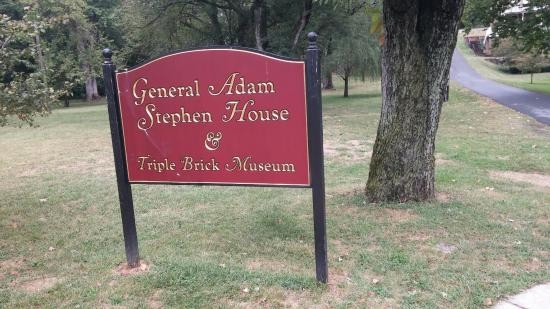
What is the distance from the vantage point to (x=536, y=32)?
1956 cm

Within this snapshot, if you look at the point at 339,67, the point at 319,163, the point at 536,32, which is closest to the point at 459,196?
the point at 319,163

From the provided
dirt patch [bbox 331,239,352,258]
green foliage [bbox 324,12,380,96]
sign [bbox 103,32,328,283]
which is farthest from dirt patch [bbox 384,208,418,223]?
green foliage [bbox 324,12,380,96]

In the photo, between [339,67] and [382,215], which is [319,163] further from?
[339,67]

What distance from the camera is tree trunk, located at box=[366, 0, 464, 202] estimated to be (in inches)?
190

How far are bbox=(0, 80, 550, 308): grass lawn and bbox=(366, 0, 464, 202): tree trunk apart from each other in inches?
10.6

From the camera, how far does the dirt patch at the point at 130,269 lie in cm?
389

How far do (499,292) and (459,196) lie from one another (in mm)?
2474

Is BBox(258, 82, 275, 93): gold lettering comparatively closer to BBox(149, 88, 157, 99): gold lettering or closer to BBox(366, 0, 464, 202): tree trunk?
BBox(149, 88, 157, 99): gold lettering

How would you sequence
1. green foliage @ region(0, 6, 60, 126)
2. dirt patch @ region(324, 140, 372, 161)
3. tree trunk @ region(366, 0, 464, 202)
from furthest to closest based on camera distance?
1. dirt patch @ region(324, 140, 372, 161)
2. green foliage @ region(0, 6, 60, 126)
3. tree trunk @ region(366, 0, 464, 202)

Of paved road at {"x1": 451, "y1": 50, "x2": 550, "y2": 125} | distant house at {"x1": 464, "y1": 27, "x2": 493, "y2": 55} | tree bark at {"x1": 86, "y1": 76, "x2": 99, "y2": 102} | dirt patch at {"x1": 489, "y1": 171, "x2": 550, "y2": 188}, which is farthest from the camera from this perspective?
distant house at {"x1": 464, "y1": 27, "x2": 493, "y2": 55}

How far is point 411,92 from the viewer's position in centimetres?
505

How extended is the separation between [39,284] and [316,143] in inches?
95.7

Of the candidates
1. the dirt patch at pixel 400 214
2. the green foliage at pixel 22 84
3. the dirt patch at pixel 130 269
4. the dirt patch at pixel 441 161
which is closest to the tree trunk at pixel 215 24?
the dirt patch at pixel 441 161

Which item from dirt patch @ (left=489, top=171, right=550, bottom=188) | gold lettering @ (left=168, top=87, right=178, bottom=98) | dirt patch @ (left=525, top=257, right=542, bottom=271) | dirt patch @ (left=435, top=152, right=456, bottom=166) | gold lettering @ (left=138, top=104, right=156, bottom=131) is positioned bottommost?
dirt patch @ (left=489, top=171, right=550, bottom=188)
